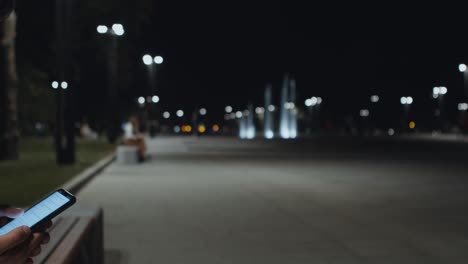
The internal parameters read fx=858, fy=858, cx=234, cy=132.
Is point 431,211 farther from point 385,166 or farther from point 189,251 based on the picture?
point 385,166

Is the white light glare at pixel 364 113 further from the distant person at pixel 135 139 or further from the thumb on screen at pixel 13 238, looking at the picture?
the thumb on screen at pixel 13 238

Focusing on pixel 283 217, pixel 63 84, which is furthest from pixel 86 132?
pixel 283 217

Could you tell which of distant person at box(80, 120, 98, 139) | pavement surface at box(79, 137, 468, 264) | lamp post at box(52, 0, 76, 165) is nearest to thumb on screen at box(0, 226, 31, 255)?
pavement surface at box(79, 137, 468, 264)

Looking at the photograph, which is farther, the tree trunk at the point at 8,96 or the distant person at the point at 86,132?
the distant person at the point at 86,132

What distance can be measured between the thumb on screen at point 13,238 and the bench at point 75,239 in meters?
0.91

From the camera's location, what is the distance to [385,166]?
91.1 feet

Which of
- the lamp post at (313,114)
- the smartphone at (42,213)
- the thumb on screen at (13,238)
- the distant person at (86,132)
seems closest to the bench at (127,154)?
the smartphone at (42,213)

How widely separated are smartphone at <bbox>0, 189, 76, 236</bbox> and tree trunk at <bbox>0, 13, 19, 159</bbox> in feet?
86.4

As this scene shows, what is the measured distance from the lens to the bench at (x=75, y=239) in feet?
17.7

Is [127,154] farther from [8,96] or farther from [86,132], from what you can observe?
[86,132]

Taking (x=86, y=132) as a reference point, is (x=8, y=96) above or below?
above

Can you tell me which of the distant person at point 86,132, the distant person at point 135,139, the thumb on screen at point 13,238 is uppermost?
the distant person at point 86,132

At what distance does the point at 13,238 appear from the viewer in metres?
4.19

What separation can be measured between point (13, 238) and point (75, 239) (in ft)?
5.91
